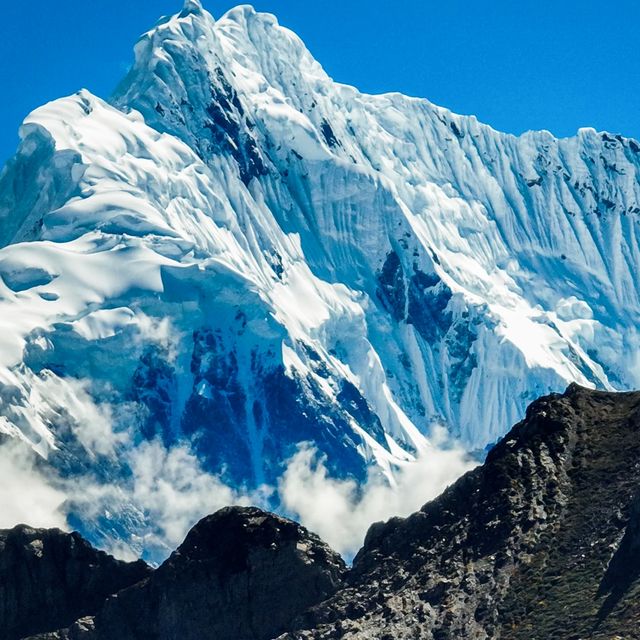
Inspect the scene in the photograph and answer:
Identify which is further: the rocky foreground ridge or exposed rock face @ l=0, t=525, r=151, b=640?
exposed rock face @ l=0, t=525, r=151, b=640

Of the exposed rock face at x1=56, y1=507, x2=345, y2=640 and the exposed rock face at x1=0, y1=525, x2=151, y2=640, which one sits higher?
the exposed rock face at x1=0, y1=525, x2=151, y2=640

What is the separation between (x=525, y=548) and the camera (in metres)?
108

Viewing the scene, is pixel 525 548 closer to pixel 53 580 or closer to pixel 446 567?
pixel 446 567

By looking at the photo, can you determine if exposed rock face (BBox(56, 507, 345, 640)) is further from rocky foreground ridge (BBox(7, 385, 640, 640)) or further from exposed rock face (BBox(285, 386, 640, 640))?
exposed rock face (BBox(285, 386, 640, 640))

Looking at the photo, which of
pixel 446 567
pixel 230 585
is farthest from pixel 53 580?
pixel 446 567

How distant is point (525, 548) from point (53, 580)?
101 feet

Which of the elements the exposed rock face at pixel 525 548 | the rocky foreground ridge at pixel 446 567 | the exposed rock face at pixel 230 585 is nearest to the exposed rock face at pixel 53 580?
the rocky foreground ridge at pixel 446 567

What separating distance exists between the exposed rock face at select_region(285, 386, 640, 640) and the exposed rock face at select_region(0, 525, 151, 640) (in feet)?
56.5

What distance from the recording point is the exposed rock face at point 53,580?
126m

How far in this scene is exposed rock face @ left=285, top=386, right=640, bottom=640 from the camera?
10256cm

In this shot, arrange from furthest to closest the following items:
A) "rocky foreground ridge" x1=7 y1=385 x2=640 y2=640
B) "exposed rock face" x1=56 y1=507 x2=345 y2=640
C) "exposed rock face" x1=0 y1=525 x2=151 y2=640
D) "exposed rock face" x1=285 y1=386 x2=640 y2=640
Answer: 1. "exposed rock face" x1=0 y1=525 x2=151 y2=640
2. "exposed rock face" x1=56 y1=507 x2=345 y2=640
3. "rocky foreground ridge" x1=7 y1=385 x2=640 y2=640
4. "exposed rock face" x1=285 y1=386 x2=640 y2=640

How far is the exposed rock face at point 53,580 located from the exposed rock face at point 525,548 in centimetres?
1722

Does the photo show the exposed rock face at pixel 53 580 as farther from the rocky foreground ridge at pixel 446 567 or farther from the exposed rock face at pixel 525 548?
the exposed rock face at pixel 525 548

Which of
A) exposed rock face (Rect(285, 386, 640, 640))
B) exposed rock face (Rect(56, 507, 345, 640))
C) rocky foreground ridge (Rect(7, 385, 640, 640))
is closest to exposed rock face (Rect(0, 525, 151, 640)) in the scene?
rocky foreground ridge (Rect(7, 385, 640, 640))
